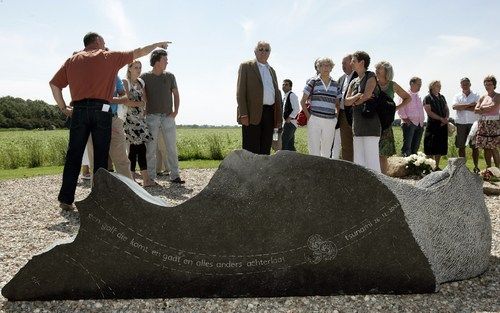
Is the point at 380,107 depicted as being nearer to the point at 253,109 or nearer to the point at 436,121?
the point at 253,109

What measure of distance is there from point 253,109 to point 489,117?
528 centimetres

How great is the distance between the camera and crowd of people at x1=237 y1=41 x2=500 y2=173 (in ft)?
23.3

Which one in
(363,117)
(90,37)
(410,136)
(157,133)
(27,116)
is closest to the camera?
(90,37)

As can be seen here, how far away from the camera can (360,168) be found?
3779mm

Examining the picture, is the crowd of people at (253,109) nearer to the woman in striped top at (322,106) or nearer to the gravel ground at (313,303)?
the woman in striped top at (322,106)

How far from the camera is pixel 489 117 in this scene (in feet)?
33.9

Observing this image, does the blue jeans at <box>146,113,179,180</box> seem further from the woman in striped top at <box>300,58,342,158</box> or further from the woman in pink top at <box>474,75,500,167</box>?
the woman in pink top at <box>474,75,500,167</box>

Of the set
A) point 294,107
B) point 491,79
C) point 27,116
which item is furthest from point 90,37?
point 27,116

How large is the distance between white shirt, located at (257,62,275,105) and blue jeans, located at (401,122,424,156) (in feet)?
15.7

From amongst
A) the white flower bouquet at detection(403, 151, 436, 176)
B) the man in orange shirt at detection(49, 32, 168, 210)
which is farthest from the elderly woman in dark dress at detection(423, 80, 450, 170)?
the man in orange shirt at detection(49, 32, 168, 210)

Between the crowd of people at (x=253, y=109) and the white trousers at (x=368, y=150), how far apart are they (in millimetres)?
14

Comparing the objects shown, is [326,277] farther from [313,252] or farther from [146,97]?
[146,97]

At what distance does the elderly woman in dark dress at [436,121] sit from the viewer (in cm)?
1154

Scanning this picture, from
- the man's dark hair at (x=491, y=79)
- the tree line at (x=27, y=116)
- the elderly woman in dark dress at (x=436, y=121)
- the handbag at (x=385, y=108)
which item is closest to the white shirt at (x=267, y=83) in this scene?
the handbag at (x=385, y=108)
